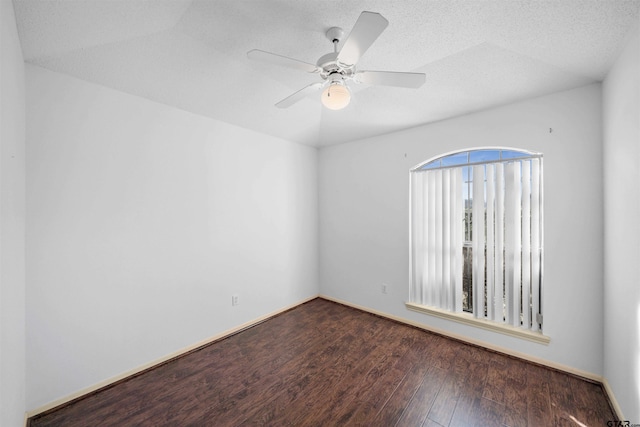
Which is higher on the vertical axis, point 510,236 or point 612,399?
point 510,236

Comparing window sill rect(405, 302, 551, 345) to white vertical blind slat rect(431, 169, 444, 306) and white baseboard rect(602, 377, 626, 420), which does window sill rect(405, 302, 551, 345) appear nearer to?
white vertical blind slat rect(431, 169, 444, 306)

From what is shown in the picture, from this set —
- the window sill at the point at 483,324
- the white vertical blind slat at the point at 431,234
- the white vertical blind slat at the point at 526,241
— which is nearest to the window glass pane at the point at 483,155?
the white vertical blind slat at the point at 526,241

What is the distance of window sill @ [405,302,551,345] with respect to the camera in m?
2.37

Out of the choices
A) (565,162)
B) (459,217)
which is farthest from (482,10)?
(459,217)

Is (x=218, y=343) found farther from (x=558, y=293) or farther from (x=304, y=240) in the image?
(x=558, y=293)

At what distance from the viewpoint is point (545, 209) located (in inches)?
91.4

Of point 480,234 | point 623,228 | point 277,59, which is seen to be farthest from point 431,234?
point 277,59

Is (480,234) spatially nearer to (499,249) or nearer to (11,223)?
(499,249)

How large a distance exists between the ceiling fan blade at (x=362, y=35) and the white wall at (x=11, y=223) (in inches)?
63.8

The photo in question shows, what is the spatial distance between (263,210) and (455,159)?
245 centimetres

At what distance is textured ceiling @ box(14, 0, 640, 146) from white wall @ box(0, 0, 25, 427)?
0.35 metres

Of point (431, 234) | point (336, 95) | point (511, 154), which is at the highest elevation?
point (336, 95)

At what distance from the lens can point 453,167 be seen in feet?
9.46

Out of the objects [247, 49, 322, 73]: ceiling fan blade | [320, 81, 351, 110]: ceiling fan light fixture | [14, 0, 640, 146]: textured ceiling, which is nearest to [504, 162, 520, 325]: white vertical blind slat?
[14, 0, 640, 146]: textured ceiling
